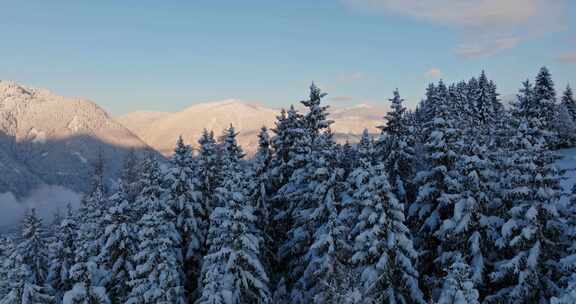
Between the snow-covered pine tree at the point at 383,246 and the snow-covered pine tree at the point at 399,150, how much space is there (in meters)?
7.52

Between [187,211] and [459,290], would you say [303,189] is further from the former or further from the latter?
[459,290]

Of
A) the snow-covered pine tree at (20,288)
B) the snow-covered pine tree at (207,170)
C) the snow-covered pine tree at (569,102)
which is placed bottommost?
the snow-covered pine tree at (20,288)

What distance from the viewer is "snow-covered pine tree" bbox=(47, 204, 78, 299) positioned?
137ft

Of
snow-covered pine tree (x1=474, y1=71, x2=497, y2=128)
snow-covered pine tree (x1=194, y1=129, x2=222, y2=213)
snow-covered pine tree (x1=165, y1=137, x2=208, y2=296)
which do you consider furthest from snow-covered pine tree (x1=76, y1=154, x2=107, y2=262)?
snow-covered pine tree (x1=474, y1=71, x2=497, y2=128)

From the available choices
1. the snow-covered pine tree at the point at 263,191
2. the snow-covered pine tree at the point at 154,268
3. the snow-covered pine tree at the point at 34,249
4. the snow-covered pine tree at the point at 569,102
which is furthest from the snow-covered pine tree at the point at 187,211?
the snow-covered pine tree at the point at 569,102

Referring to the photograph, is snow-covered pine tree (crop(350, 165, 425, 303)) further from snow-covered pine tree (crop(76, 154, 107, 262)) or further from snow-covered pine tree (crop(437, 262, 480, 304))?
snow-covered pine tree (crop(76, 154, 107, 262))

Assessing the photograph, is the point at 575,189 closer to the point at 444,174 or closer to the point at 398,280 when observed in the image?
the point at 444,174

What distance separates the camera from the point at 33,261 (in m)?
45.9

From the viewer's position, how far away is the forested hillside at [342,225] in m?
26.1

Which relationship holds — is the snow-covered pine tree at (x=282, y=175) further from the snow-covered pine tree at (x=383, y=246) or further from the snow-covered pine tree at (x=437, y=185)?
the snow-covered pine tree at (x=383, y=246)

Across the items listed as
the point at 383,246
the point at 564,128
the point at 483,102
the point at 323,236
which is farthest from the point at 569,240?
the point at 483,102

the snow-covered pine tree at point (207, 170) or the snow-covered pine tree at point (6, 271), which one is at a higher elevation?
the snow-covered pine tree at point (207, 170)

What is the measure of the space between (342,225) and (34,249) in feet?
101

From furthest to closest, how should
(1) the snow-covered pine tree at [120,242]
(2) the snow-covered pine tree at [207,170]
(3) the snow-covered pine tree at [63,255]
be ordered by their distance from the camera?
(3) the snow-covered pine tree at [63,255] → (2) the snow-covered pine tree at [207,170] → (1) the snow-covered pine tree at [120,242]
